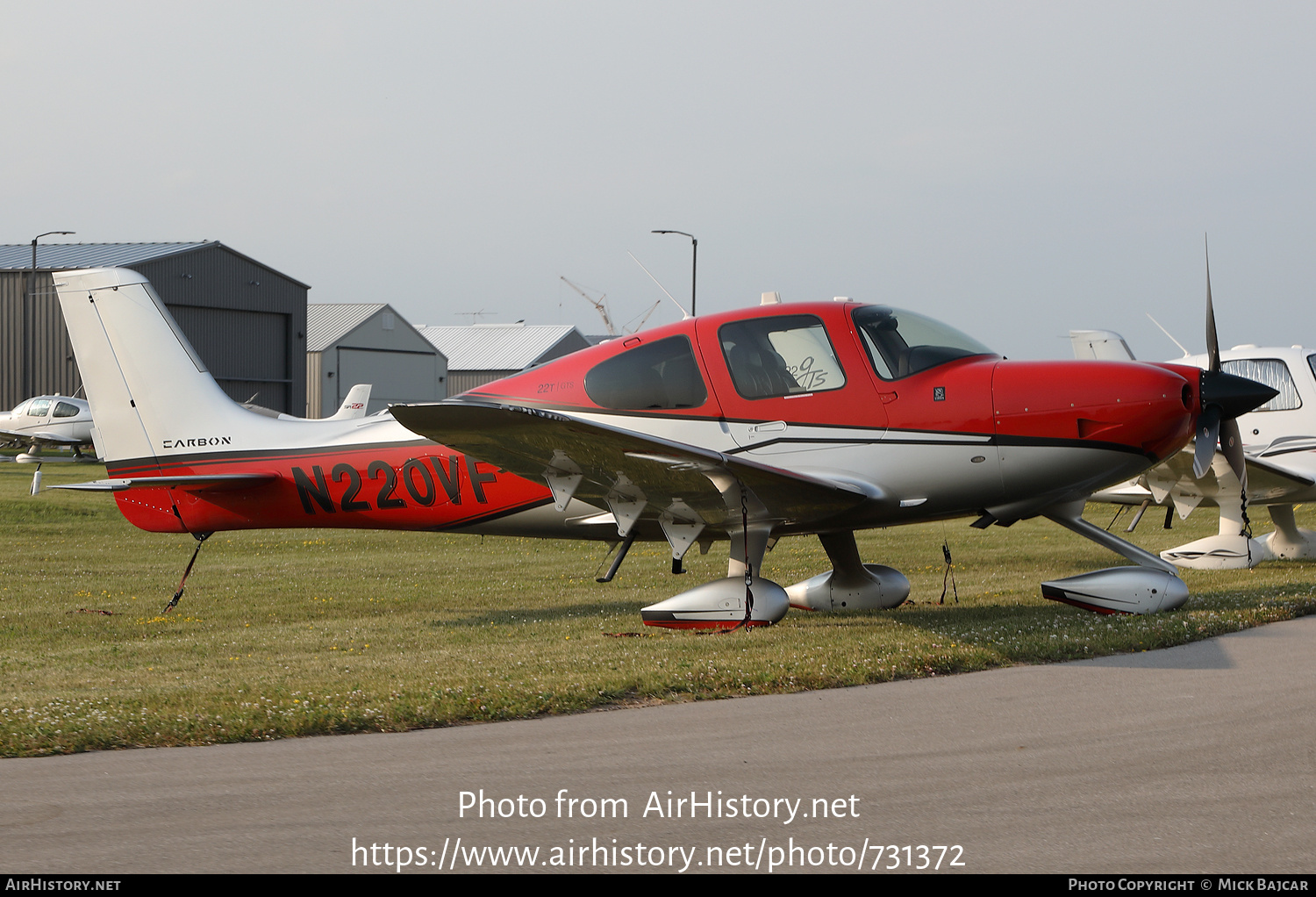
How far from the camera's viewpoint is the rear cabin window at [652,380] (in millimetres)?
9711

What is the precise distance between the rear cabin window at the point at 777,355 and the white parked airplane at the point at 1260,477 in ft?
22.1

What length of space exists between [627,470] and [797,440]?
57.8 inches

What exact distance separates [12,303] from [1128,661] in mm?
62121

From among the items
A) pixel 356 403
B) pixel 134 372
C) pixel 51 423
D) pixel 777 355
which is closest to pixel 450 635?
pixel 777 355

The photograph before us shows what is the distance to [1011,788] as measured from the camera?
5.02 meters

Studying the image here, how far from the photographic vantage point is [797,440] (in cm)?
948

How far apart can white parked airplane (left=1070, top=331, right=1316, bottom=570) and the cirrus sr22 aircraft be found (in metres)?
5.32

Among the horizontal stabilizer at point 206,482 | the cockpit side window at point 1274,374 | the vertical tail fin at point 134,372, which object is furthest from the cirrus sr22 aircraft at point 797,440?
the cockpit side window at point 1274,374

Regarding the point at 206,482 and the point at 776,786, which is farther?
the point at 206,482

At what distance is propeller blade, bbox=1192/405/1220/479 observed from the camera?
380 inches

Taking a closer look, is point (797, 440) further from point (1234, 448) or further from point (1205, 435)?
point (1234, 448)

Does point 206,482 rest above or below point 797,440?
below

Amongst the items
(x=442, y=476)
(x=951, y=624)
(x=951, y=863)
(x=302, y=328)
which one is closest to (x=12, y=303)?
(x=302, y=328)

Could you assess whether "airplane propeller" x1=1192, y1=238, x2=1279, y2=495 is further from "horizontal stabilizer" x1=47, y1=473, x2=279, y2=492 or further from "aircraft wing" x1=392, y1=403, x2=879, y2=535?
"horizontal stabilizer" x1=47, y1=473, x2=279, y2=492
